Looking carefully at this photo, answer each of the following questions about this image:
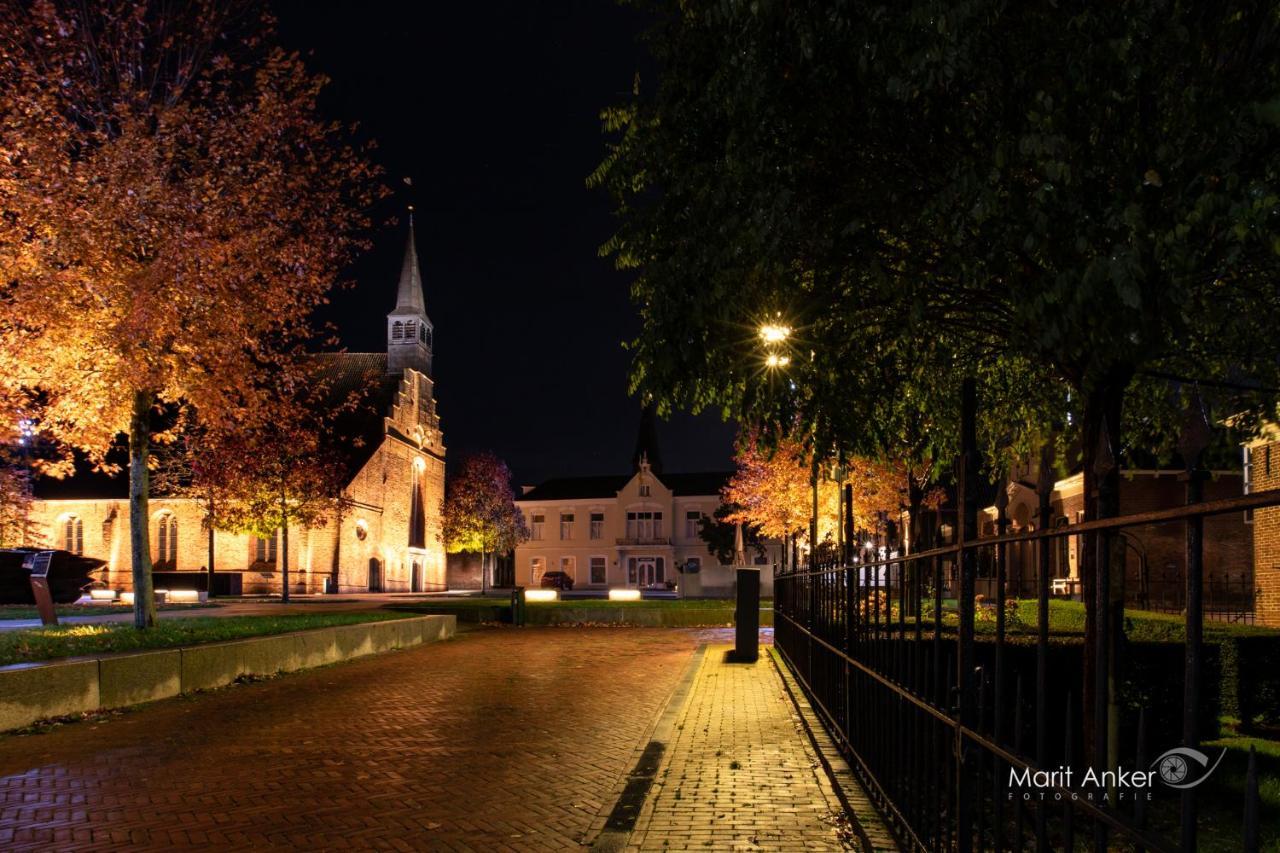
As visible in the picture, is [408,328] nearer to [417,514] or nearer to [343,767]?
[417,514]

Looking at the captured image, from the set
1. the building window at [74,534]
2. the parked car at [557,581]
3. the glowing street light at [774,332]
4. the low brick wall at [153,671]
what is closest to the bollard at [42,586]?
the low brick wall at [153,671]

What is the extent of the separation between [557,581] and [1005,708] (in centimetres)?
6364

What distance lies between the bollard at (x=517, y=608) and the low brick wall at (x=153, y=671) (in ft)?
30.1

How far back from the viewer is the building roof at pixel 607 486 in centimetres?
7250

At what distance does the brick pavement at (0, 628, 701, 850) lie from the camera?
6.14 metres

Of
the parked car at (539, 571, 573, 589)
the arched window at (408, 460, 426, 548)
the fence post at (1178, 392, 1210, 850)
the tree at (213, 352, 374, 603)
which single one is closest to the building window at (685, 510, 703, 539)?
the parked car at (539, 571, 573, 589)

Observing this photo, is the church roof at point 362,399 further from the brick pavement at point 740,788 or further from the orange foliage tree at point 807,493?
the brick pavement at point 740,788

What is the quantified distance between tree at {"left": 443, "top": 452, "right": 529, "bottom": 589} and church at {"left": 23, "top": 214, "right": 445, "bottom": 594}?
4.59ft

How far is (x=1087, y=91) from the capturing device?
5.07m

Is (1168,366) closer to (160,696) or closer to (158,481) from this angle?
(160,696)

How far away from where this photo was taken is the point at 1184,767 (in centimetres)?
195

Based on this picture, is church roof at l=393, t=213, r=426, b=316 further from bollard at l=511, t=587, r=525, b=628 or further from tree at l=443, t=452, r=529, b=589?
bollard at l=511, t=587, r=525, b=628

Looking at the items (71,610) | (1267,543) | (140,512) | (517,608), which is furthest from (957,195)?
(71,610)

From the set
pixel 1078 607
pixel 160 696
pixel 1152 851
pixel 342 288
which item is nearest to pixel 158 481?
pixel 342 288
